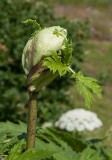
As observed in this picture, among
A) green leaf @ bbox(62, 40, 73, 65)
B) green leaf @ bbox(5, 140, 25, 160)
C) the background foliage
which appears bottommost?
green leaf @ bbox(5, 140, 25, 160)

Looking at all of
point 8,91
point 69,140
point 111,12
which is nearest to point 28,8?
point 8,91

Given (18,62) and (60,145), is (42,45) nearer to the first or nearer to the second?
(60,145)

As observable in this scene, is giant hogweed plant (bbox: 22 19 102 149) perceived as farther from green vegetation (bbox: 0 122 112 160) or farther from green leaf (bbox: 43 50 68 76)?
green vegetation (bbox: 0 122 112 160)

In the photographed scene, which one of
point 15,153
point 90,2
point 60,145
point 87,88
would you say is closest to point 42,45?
point 87,88

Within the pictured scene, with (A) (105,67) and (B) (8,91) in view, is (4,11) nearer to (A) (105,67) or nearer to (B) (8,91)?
(B) (8,91)

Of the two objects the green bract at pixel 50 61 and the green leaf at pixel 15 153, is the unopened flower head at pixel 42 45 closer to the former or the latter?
the green bract at pixel 50 61

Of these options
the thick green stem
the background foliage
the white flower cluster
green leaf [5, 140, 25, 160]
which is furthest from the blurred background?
the thick green stem
